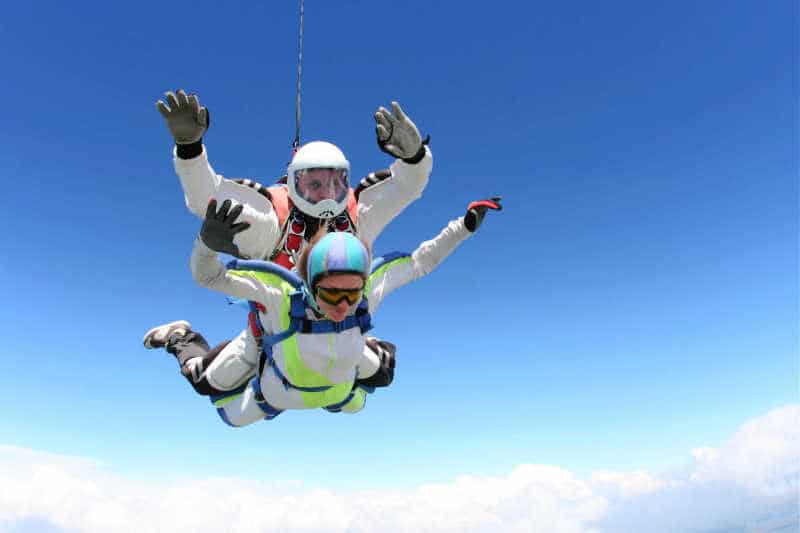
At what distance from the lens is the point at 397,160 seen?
3361mm

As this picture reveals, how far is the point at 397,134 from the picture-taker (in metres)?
3.02

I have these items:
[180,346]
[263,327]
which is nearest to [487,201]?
[263,327]

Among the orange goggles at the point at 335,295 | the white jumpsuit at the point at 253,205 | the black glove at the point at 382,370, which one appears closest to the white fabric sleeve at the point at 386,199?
the white jumpsuit at the point at 253,205

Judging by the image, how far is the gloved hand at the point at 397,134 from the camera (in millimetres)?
2941

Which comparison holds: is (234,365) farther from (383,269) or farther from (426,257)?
(426,257)

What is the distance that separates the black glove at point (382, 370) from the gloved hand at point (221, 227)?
1.42 meters

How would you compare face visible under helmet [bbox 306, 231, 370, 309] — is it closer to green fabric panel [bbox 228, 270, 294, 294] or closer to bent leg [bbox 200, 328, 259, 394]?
green fabric panel [bbox 228, 270, 294, 294]

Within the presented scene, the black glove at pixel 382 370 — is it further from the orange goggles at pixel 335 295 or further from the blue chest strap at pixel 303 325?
the orange goggles at pixel 335 295

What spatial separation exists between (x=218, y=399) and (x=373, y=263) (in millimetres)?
1397

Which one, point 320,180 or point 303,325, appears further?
point 320,180

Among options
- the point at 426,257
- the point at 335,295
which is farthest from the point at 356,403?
the point at 335,295

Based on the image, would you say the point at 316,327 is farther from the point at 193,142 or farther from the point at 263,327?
the point at 193,142

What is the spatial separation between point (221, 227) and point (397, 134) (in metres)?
1.23

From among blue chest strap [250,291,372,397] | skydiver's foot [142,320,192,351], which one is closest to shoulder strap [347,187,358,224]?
blue chest strap [250,291,372,397]
